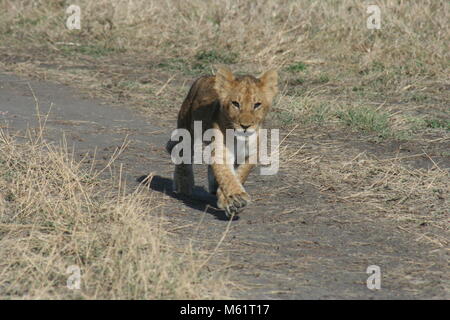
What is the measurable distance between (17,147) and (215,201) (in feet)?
6.19

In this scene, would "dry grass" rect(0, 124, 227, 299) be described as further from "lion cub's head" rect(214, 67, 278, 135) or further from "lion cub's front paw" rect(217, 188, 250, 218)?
"lion cub's head" rect(214, 67, 278, 135)

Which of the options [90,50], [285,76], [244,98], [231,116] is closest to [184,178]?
[231,116]

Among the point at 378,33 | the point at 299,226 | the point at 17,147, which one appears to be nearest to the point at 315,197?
the point at 299,226

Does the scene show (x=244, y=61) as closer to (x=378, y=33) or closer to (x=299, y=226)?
(x=378, y=33)

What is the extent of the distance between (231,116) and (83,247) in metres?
1.71

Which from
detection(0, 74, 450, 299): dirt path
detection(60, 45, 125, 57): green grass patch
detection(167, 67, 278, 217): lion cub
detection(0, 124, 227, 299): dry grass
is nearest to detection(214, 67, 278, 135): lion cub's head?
detection(167, 67, 278, 217): lion cub

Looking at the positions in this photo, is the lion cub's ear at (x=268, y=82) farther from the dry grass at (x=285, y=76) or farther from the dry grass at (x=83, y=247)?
the dry grass at (x=83, y=247)

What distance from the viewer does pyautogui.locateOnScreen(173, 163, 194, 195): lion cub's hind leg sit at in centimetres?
694

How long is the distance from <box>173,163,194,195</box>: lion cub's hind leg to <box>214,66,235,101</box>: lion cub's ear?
2.38 ft

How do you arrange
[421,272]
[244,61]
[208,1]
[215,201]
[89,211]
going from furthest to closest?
[208,1] → [244,61] → [215,201] → [89,211] → [421,272]

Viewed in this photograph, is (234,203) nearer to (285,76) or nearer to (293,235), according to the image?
(293,235)

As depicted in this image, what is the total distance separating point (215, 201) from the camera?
692 centimetres

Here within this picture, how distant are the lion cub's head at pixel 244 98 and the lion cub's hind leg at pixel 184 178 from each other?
27.4 inches

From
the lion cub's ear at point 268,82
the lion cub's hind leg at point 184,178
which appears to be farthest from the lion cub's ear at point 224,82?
the lion cub's hind leg at point 184,178
